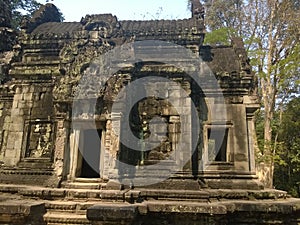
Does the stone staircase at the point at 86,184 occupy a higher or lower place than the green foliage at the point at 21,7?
lower

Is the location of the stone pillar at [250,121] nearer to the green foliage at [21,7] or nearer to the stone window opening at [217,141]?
the stone window opening at [217,141]

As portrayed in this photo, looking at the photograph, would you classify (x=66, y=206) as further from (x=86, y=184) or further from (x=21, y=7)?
(x=21, y=7)

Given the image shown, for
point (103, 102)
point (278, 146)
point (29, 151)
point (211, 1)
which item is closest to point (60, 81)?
point (103, 102)

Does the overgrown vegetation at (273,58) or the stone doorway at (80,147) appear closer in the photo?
the stone doorway at (80,147)

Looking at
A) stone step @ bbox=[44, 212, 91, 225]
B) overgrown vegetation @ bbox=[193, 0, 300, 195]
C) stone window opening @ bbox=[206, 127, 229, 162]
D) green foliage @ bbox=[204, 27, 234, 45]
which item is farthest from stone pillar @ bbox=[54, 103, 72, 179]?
green foliage @ bbox=[204, 27, 234, 45]

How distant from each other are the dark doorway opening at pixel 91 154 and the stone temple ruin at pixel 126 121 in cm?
5

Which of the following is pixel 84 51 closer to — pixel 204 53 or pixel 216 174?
pixel 204 53

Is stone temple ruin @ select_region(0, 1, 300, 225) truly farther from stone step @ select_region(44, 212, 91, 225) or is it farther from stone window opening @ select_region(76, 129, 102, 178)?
stone step @ select_region(44, 212, 91, 225)

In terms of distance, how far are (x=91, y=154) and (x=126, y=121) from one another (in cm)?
226

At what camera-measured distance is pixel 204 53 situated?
945 cm

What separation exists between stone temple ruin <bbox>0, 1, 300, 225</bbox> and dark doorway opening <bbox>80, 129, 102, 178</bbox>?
50 millimetres

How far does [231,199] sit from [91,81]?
15.1 feet

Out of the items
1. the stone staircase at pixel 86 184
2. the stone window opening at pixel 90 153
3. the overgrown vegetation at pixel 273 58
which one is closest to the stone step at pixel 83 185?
the stone staircase at pixel 86 184

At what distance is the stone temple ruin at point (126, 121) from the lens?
7055 millimetres
